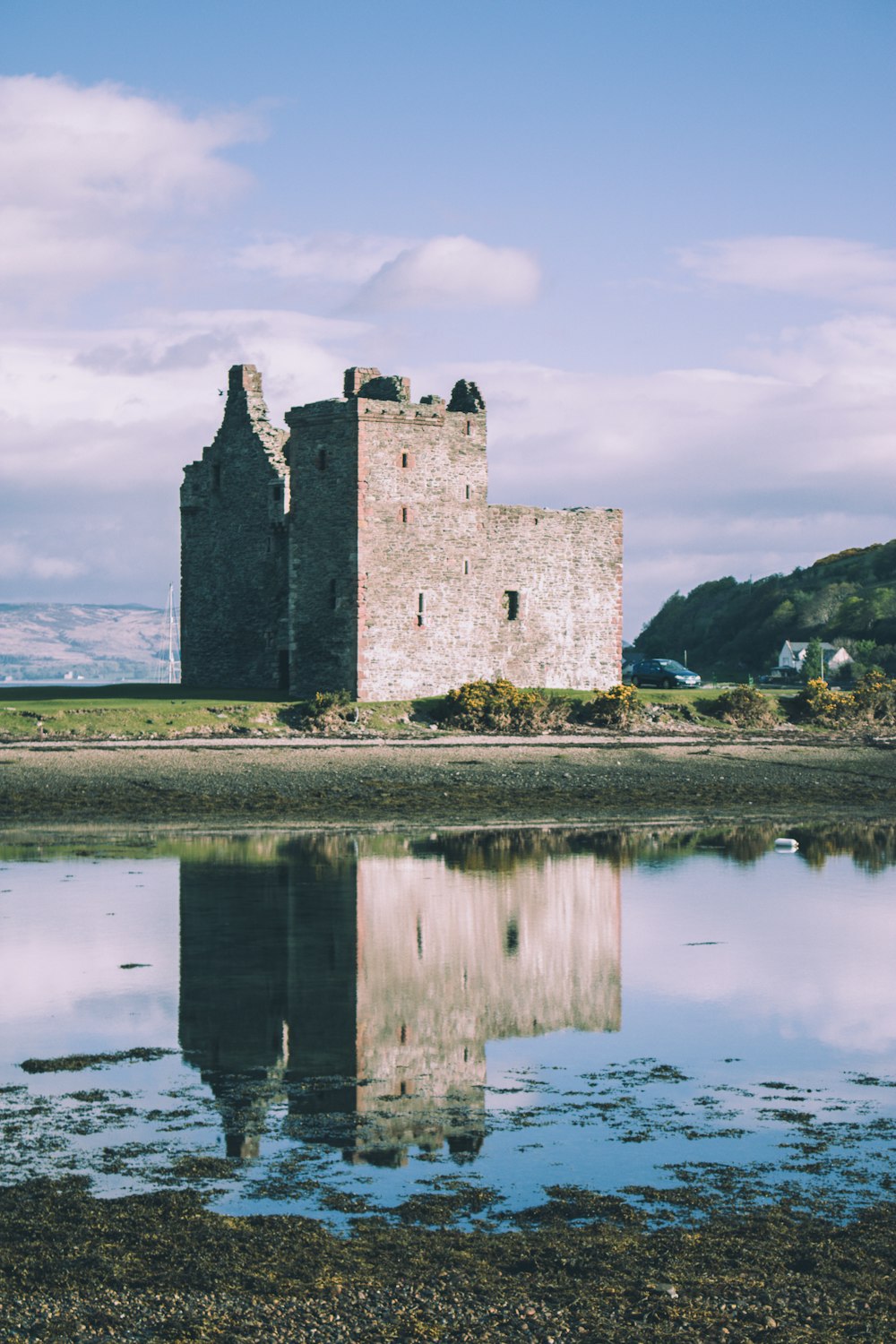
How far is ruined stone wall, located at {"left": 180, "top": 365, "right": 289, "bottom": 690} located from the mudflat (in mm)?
8019

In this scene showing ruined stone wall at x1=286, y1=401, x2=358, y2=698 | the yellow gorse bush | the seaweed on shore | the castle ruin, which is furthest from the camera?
the castle ruin

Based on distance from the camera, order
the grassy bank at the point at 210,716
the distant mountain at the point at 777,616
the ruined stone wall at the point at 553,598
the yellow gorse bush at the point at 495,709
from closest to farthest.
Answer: the grassy bank at the point at 210,716 → the yellow gorse bush at the point at 495,709 → the ruined stone wall at the point at 553,598 → the distant mountain at the point at 777,616

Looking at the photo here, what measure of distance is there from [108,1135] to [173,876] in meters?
9.37

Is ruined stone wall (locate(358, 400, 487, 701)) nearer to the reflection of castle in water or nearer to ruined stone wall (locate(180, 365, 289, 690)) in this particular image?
ruined stone wall (locate(180, 365, 289, 690))

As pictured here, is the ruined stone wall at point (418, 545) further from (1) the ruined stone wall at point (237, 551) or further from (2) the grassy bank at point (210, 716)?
(1) the ruined stone wall at point (237, 551)

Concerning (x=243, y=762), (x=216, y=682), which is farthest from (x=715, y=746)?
(x=216, y=682)

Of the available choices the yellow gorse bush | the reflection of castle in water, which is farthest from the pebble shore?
the yellow gorse bush

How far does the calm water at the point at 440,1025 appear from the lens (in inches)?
306

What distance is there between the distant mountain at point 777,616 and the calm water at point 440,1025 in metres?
54.0

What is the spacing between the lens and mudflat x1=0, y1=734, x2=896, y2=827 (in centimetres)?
2383

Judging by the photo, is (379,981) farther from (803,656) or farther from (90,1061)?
(803,656)

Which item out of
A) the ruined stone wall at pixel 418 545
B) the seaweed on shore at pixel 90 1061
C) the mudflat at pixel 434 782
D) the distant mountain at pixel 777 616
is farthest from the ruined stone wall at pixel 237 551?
the distant mountain at pixel 777 616

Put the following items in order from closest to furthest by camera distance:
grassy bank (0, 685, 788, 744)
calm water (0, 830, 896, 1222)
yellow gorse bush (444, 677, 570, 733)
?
calm water (0, 830, 896, 1222) → grassy bank (0, 685, 788, 744) → yellow gorse bush (444, 677, 570, 733)

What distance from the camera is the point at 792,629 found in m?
83.2
